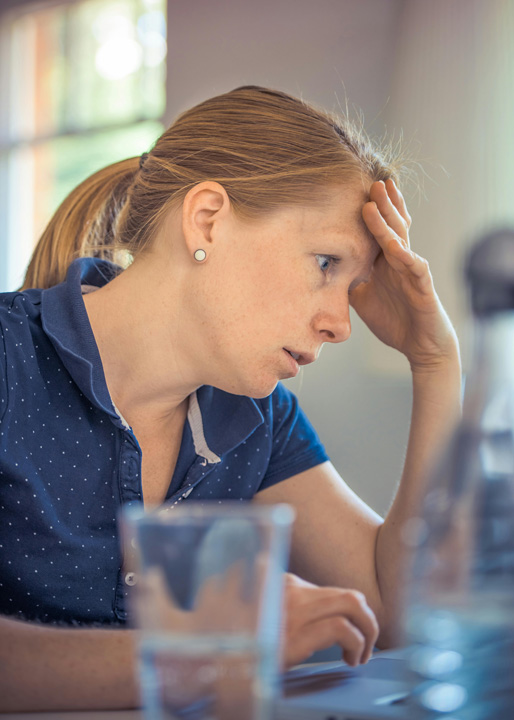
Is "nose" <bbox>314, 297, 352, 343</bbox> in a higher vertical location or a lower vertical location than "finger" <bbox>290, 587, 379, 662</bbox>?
higher

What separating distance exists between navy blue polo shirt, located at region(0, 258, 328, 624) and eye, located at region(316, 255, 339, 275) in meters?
0.32

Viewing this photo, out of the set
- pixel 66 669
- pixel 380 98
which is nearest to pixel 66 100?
pixel 380 98

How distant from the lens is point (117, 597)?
1.01 meters

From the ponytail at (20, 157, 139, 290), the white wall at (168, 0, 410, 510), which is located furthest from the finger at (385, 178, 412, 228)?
the white wall at (168, 0, 410, 510)

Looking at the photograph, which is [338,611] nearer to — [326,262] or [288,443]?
[326,262]

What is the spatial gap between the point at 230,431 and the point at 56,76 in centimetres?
430

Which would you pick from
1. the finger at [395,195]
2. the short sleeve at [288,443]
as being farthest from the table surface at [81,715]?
the finger at [395,195]

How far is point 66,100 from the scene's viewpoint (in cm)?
479

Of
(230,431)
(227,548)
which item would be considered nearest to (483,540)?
(227,548)

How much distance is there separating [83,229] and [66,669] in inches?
32.3

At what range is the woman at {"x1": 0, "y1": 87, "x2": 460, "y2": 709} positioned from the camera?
0.97 m

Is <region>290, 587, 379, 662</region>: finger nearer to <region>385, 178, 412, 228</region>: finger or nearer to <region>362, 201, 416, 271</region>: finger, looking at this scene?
<region>362, 201, 416, 271</region>: finger

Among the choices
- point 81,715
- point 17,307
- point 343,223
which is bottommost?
point 81,715

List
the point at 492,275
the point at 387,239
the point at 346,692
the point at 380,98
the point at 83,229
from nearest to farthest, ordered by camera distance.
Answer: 1. the point at 492,275
2. the point at 346,692
3. the point at 387,239
4. the point at 83,229
5. the point at 380,98
